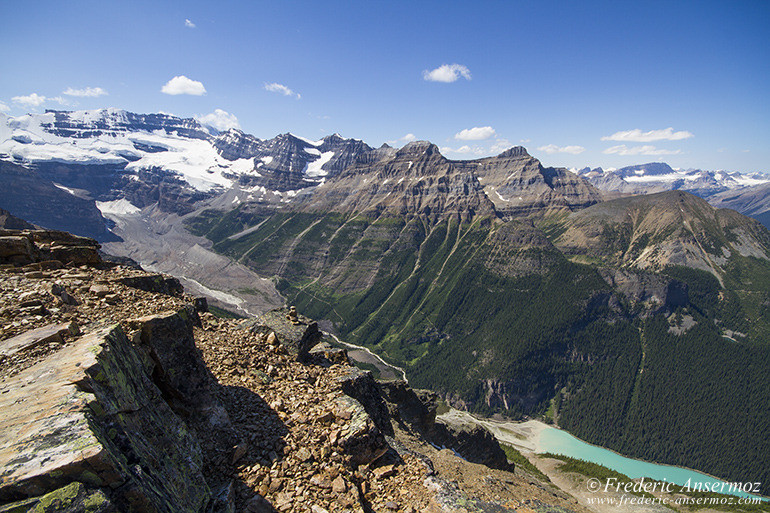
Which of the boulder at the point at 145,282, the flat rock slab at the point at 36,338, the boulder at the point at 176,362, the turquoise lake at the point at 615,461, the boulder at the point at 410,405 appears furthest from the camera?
the turquoise lake at the point at 615,461

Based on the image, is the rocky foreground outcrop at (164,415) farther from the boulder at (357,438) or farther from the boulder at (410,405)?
the boulder at (410,405)

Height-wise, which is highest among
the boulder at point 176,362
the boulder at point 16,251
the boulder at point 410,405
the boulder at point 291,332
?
the boulder at point 16,251

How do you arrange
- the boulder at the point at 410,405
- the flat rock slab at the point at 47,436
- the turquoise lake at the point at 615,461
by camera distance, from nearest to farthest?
1. the flat rock slab at the point at 47,436
2. the boulder at the point at 410,405
3. the turquoise lake at the point at 615,461

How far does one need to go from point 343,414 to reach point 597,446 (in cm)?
19992

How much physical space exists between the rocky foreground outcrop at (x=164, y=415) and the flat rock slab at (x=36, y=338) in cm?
4

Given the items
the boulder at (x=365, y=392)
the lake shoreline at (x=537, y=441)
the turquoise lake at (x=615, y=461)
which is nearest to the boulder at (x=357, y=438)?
the boulder at (x=365, y=392)

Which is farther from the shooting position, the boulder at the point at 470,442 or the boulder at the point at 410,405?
the boulder at the point at 470,442

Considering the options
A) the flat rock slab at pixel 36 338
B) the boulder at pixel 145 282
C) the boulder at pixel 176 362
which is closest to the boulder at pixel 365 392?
the boulder at pixel 176 362

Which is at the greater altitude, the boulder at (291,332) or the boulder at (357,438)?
the boulder at (291,332)

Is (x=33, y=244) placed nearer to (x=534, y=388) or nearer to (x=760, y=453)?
(x=534, y=388)

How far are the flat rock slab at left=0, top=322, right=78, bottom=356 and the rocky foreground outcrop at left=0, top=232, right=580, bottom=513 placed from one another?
40 millimetres

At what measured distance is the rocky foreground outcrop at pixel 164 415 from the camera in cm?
708

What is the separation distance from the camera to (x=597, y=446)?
538 ft

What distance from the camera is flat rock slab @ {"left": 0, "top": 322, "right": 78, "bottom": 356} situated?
984 centimetres
